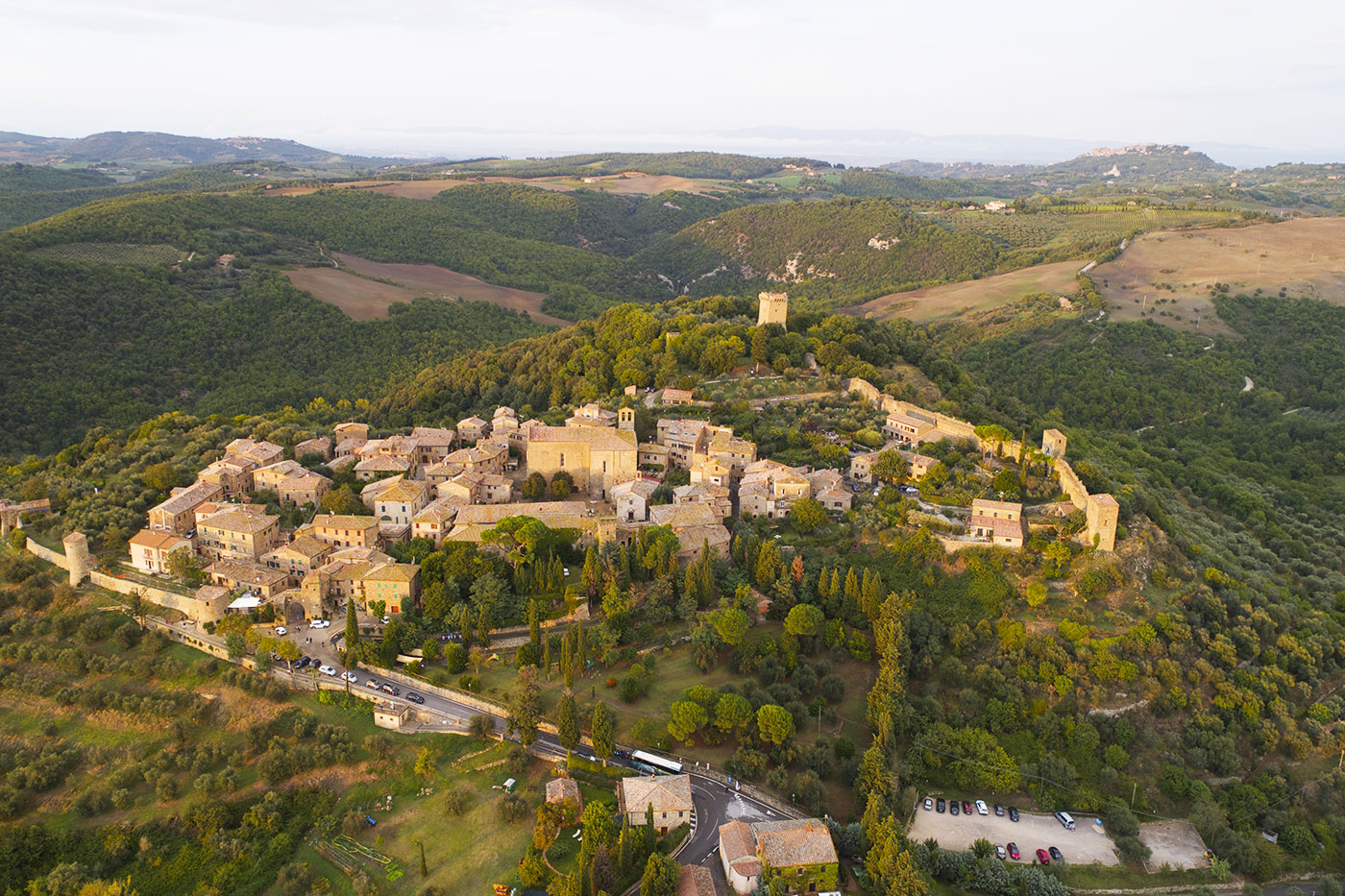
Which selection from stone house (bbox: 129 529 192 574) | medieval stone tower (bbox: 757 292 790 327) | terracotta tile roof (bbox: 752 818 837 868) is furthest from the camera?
medieval stone tower (bbox: 757 292 790 327)

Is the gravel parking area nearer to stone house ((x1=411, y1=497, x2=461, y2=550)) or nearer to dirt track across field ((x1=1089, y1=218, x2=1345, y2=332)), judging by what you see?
stone house ((x1=411, y1=497, x2=461, y2=550))

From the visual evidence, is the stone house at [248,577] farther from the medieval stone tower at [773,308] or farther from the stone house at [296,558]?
the medieval stone tower at [773,308]

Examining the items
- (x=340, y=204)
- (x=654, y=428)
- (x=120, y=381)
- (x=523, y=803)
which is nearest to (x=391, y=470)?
(x=654, y=428)

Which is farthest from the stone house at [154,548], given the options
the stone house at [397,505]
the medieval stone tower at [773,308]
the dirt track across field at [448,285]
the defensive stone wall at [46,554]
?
the dirt track across field at [448,285]

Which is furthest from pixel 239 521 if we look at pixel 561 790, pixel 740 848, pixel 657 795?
pixel 740 848

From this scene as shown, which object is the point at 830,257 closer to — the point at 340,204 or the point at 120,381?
the point at 340,204

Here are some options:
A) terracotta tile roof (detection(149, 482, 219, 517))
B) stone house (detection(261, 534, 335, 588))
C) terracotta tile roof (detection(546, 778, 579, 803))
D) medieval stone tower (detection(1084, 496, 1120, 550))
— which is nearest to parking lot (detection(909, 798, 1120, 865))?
terracotta tile roof (detection(546, 778, 579, 803))

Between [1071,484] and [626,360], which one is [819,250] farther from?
[1071,484]
